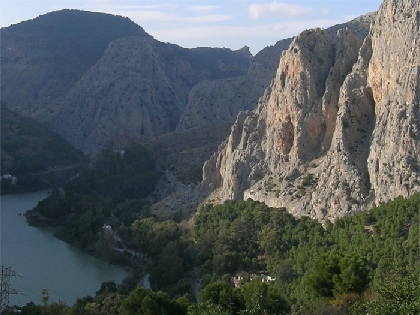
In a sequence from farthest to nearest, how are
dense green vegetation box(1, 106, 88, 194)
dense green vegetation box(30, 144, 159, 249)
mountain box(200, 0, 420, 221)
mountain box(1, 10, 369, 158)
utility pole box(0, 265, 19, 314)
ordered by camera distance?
mountain box(1, 10, 369, 158), dense green vegetation box(1, 106, 88, 194), dense green vegetation box(30, 144, 159, 249), mountain box(200, 0, 420, 221), utility pole box(0, 265, 19, 314)

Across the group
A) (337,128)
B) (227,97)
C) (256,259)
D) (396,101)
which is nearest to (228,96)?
(227,97)

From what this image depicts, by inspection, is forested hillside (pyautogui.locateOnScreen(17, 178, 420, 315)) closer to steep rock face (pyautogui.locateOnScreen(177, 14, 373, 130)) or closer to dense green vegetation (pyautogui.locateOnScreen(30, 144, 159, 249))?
dense green vegetation (pyautogui.locateOnScreen(30, 144, 159, 249))

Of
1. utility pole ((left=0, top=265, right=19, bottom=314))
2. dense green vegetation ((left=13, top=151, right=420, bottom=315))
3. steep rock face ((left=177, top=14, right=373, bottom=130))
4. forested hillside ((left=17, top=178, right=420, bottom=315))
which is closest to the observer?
forested hillside ((left=17, top=178, right=420, bottom=315))

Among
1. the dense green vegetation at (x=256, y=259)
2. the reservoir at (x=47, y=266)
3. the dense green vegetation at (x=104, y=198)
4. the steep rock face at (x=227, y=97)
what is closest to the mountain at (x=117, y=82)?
the steep rock face at (x=227, y=97)

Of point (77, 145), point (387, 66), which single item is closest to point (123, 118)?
point (77, 145)

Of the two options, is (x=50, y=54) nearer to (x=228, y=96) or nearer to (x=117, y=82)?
(x=117, y=82)

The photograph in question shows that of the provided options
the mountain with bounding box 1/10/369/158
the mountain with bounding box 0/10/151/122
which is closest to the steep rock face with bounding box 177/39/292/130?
the mountain with bounding box 1/10/369/158

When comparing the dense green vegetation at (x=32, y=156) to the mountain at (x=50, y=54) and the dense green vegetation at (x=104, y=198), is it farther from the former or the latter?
the mountain at (x=50, y=54)
